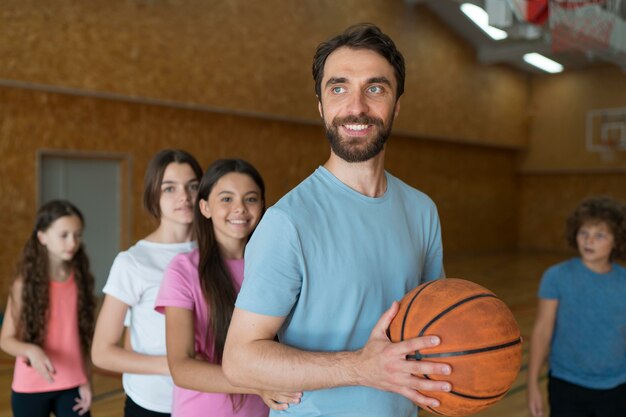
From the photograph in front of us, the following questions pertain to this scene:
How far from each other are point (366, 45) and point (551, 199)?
18.5m

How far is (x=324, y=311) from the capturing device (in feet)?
4.80

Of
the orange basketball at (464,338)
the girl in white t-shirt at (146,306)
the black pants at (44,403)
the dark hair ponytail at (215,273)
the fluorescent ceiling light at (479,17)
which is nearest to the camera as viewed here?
the orange basketball at (464,338)

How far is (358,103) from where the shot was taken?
149cm

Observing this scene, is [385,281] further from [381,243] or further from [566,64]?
[566,64]

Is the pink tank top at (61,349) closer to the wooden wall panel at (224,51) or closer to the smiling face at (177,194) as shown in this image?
the smiling face at (177,194)

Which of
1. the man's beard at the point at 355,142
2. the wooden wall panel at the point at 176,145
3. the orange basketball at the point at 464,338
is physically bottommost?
the orange basketball at the point at 464,338

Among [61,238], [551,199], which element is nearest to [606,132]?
[551,199]

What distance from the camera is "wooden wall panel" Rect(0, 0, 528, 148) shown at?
8445mm

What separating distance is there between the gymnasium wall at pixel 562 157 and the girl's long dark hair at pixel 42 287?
15.9 meters

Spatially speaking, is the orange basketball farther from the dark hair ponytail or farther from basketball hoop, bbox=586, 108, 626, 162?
basketball hoop, bbox=586, 108, 626, 162

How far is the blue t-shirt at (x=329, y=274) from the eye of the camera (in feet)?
4.66

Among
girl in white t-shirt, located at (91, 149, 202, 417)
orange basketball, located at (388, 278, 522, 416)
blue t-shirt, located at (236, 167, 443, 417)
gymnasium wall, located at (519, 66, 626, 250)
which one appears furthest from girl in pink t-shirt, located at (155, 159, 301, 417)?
gymnasium wall, located at (519, 66, 626, 250)

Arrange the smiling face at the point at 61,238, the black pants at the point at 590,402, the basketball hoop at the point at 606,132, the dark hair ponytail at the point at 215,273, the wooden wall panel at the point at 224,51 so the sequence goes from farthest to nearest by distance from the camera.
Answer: the basketball hoop at the point at 606,132 < the wooden wall panel at the point at 224,51 < the smiling face at the point at 61,238 < the black pants at the point at 590,402 < the dark hair ponytail at the point at 215,273

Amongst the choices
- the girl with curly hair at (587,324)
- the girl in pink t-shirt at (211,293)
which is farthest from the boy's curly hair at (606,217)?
the girl in pink t-shirt at (211,293)
